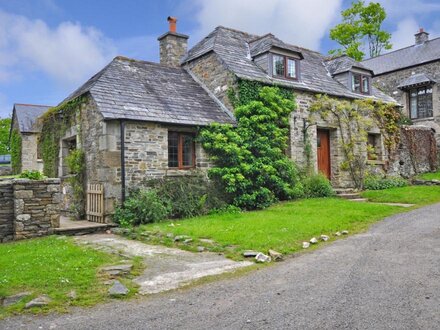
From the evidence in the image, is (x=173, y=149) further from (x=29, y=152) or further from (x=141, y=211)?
(x=29, y=152)

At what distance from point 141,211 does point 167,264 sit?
519 cm

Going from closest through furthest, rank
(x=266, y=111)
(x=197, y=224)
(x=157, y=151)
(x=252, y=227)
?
(x=252, y=227) → (x=197, y=224) → (x=157, y=151) → (x=266, y=111)

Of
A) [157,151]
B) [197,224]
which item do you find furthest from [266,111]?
[197,224]

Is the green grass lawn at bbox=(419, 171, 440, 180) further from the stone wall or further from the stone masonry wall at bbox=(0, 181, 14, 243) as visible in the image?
the stone wall

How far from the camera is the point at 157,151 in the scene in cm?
1338

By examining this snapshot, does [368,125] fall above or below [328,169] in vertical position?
above

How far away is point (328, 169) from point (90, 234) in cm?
1230

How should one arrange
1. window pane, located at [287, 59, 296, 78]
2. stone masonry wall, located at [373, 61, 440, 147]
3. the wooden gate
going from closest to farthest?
1. the wooden gate
2. window pane, located at [287, 59, 296, 78]
3. stone masonry wall, located at [373, 61, 440, 147]

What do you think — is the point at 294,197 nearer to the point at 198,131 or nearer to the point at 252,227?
the point at 198,131

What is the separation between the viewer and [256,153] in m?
15.5

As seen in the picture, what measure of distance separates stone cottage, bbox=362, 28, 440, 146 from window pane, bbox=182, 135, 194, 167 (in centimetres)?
1993

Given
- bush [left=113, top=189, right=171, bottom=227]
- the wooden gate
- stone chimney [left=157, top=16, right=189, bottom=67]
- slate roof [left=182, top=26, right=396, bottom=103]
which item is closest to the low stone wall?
the wooden gate

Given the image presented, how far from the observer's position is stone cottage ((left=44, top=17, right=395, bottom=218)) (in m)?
12.7

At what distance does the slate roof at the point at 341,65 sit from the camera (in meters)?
20.5
